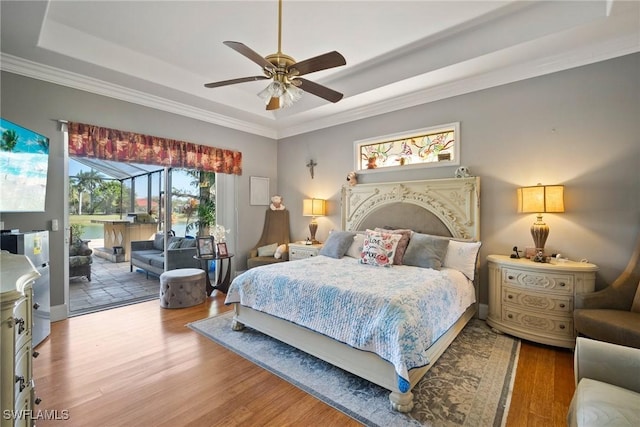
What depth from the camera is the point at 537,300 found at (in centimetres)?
270

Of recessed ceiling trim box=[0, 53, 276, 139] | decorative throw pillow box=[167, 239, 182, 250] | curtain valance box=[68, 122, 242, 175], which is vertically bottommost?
decorative throw pillow box=[167, 239, 182, 250]

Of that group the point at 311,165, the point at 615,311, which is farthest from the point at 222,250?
the point at 615,311

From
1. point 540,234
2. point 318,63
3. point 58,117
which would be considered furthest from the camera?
point 58,117

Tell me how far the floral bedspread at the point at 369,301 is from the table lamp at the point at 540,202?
85 cm

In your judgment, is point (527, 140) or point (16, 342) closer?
point (16, 342)

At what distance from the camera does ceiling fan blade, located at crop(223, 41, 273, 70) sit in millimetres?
1754

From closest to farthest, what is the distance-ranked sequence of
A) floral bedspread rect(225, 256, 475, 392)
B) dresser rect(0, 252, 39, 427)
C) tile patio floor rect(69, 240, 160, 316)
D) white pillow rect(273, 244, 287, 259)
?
dresser rect(0, 252, 39, 427) → floral bedspread rect(225, 256, 475, 392) → tile patio floor rect(69, 240, 160, 316) → white pillow rect(273, 244, 287, 259)

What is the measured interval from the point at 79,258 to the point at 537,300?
21.0 ft

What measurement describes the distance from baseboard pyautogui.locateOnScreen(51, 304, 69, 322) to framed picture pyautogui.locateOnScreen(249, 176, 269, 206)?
9.52 ft

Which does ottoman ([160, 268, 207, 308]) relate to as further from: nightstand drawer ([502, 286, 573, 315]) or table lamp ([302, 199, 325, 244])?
nightstand drawer ([502, 286, 573, 315])

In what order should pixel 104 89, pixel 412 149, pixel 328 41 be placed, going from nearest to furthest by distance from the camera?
pixel 328 41, pixel 104 89, pixel 412 149

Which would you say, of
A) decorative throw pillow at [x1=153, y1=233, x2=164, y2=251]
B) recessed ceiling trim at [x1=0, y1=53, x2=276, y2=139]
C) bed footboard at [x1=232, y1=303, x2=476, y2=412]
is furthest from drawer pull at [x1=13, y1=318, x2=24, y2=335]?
decorative throw pillow at [x1=153, y1=233, x2=164, y2=251]

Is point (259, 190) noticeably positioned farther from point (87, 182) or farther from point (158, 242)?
point (87, 182)

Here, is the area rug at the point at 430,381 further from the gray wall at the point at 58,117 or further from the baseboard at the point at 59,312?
the gray wall at the point at 58,117
